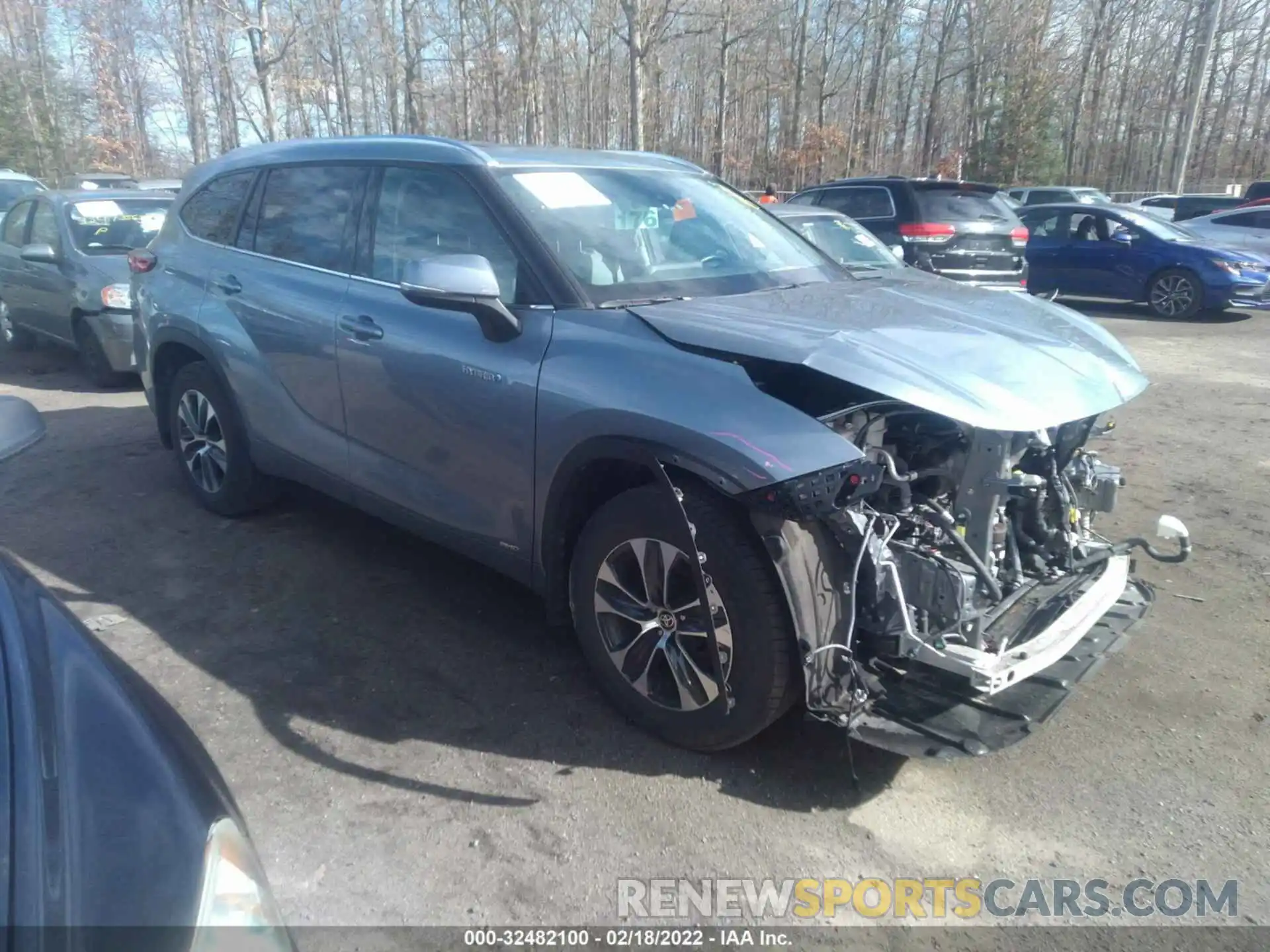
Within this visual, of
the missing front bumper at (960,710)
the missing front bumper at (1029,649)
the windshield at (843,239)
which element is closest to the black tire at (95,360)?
the windshield at (843,239)

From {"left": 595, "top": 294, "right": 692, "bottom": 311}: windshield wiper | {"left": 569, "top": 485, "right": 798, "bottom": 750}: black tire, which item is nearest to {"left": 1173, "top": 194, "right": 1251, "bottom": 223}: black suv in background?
{"left": 595, "top": 294, "right": 692, "bottom": 311}: windshield wiper

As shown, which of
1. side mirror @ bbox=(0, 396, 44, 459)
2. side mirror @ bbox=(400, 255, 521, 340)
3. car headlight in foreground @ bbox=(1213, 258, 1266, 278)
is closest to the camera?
side mirror @ bbox=(0, 396, 44, 459)

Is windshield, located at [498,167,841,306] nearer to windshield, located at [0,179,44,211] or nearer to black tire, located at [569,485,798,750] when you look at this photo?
black tire, located at [569,485,798,750]

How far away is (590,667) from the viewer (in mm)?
3518

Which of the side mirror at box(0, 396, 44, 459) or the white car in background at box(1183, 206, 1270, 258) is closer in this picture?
the side mirror at box(0, 396, 44, 459)

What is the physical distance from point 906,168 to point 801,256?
4227cm

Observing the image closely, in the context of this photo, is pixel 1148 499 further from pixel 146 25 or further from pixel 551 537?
pixel 146 25

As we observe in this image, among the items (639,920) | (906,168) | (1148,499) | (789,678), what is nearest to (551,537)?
(789,678)

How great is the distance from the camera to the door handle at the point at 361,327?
12.8 ft

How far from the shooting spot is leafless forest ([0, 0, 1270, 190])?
1380 inches

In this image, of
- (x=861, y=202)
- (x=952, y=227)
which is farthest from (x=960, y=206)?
(x=861, y=202)

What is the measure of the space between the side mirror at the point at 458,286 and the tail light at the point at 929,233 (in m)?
9.16

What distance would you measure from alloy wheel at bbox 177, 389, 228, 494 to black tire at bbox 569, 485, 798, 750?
2720mm

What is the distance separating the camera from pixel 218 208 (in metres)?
5.11
